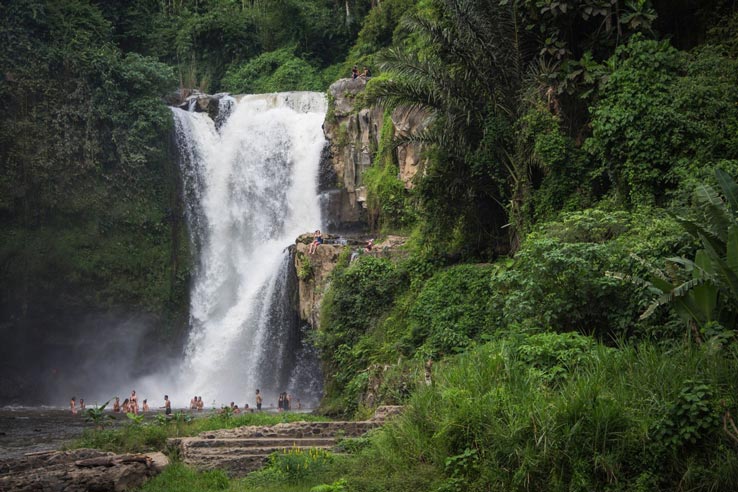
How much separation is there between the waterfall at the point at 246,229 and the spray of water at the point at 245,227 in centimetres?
4

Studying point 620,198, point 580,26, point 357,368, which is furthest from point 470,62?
point 357,368

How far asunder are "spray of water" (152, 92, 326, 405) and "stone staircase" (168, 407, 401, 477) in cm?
1274

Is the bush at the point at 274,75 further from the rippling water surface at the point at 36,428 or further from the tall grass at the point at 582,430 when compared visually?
the tall grass at the point at 582,430

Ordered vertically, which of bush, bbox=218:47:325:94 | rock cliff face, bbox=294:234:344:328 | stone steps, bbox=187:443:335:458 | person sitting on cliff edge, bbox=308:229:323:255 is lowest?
stone steps, bbox=187:443:335:458

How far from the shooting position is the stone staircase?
1034 cm

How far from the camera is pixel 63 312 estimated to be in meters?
27.4

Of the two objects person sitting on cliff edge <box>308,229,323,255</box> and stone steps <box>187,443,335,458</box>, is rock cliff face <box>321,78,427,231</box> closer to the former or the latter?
person sitting on cliff edge <box>308,229,323,255</box>

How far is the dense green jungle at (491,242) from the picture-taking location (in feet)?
24.2

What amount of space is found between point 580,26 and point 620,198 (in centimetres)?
420

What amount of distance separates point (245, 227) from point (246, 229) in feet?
0.31

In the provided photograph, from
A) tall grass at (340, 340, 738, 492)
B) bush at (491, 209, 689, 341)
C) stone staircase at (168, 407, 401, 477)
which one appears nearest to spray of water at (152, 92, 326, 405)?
stone staircase at (168, 407, 401, 477)

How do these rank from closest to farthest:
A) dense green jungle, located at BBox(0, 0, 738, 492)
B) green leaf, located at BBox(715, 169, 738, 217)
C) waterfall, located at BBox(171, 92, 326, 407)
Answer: dense green jungle, located at BBox(0, 0, 738, 492), green leaf, located at BBox(715, 169, 738, 217), waterfall, located at BBox(171, 92, 326, 407)

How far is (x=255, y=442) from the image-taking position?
37.8ft

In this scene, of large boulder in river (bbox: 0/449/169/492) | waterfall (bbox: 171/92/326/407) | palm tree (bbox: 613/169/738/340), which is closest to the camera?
palm tree (bbox: 613/169/738/340)
